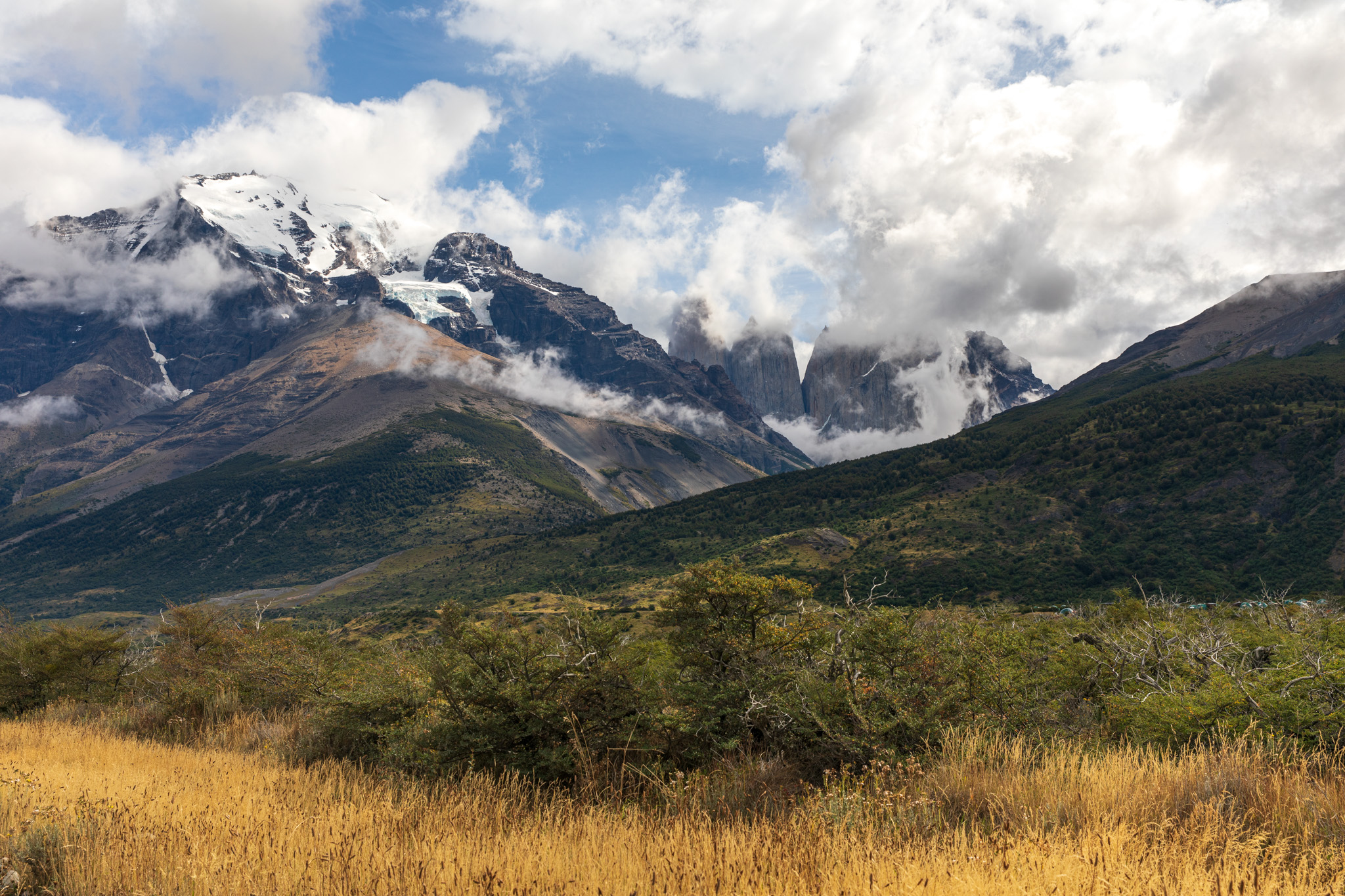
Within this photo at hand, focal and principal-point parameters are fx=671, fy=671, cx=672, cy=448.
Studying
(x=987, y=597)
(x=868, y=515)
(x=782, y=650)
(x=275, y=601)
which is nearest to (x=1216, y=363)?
(x=868, y=515)

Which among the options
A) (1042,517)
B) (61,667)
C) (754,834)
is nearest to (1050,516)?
(1042,517)

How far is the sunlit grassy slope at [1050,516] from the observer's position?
84.1 metres

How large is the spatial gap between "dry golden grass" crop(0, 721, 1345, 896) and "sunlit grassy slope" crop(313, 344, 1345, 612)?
74846 mm

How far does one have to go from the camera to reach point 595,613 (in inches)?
482

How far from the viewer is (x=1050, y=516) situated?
10362cm

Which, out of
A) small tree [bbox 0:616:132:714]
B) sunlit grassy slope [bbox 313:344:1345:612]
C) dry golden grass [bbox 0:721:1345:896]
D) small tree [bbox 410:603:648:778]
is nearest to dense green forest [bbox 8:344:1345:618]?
sunlit grassy slope [bbox 313:344:1345:612]

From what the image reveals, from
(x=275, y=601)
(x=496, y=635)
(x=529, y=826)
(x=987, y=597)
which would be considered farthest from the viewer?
(x=275, y=601)

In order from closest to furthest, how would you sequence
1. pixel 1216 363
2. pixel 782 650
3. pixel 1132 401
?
1. pixel 782 650
2. pixel 1132 401
3. pixel 1216 363

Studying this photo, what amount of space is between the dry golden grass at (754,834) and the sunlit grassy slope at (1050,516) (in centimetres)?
7485

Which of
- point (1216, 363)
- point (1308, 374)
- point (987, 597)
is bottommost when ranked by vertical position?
point (987, 597)

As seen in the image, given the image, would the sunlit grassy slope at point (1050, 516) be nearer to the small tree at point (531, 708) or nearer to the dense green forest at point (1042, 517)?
the dense green forest at point (1042, 517)

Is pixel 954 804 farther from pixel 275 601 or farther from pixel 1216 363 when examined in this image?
pixel 1216 363

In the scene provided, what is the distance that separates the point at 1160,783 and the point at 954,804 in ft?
6.42

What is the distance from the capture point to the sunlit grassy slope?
84062 millimetres
